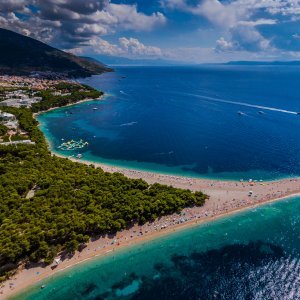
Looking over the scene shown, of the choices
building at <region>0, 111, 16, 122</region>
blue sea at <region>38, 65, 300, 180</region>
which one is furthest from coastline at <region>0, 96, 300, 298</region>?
building at <region>0, 111, 16, 122</region>

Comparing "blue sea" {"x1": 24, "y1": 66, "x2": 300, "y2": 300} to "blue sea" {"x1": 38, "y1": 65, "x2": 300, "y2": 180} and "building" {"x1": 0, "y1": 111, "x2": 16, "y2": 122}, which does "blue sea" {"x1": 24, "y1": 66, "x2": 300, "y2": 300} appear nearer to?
"blue sea" {"x1": 38, "y1": 65, "x2": 300, "y2": 180}

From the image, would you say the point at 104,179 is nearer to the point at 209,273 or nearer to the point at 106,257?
the point at 106,257

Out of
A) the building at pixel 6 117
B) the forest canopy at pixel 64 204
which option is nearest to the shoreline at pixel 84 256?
the forest canopy at pixel 64 204

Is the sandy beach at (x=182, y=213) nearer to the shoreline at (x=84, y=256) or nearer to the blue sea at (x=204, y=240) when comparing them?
the shoreline at (x=84, y=256)

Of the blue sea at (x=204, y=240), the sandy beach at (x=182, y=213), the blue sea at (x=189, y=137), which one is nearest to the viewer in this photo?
the blue sea at (x=204, y=240)

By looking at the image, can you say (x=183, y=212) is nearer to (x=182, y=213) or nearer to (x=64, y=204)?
(x=182, y=213)

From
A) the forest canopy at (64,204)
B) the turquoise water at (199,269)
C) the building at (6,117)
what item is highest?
the building at (6,117)

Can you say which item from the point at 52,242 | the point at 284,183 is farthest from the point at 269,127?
the point at 52,242
